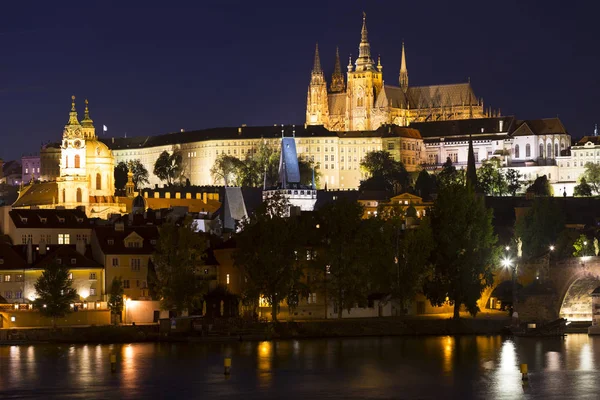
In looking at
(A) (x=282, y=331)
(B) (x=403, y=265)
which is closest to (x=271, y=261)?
(A) (x=282, y=331)

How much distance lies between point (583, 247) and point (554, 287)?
1386 cm

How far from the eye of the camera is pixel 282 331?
288 feet

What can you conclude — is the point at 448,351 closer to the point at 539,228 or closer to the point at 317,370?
the point at 317,370

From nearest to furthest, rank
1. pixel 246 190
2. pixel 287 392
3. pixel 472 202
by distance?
pixel 287 392 < pixel 472 202 < pixel 246 190

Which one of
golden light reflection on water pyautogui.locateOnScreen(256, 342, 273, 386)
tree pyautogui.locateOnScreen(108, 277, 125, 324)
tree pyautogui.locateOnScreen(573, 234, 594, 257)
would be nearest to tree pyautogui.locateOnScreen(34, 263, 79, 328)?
tree pyautogui.locateOnScreen(108, 277, 125, 324)

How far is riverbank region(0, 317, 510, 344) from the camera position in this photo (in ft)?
279

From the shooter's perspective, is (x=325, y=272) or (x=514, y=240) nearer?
(x=325, y=272)

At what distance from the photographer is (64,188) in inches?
5876

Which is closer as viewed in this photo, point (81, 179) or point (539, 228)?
point (539, 228)

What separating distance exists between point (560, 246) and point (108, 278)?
3460cm

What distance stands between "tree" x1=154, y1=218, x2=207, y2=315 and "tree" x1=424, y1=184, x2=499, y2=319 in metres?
14.2

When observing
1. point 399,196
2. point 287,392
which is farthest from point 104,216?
point 287,392

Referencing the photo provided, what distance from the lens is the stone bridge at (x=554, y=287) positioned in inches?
3612

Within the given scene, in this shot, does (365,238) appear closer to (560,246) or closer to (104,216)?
(560,246)
